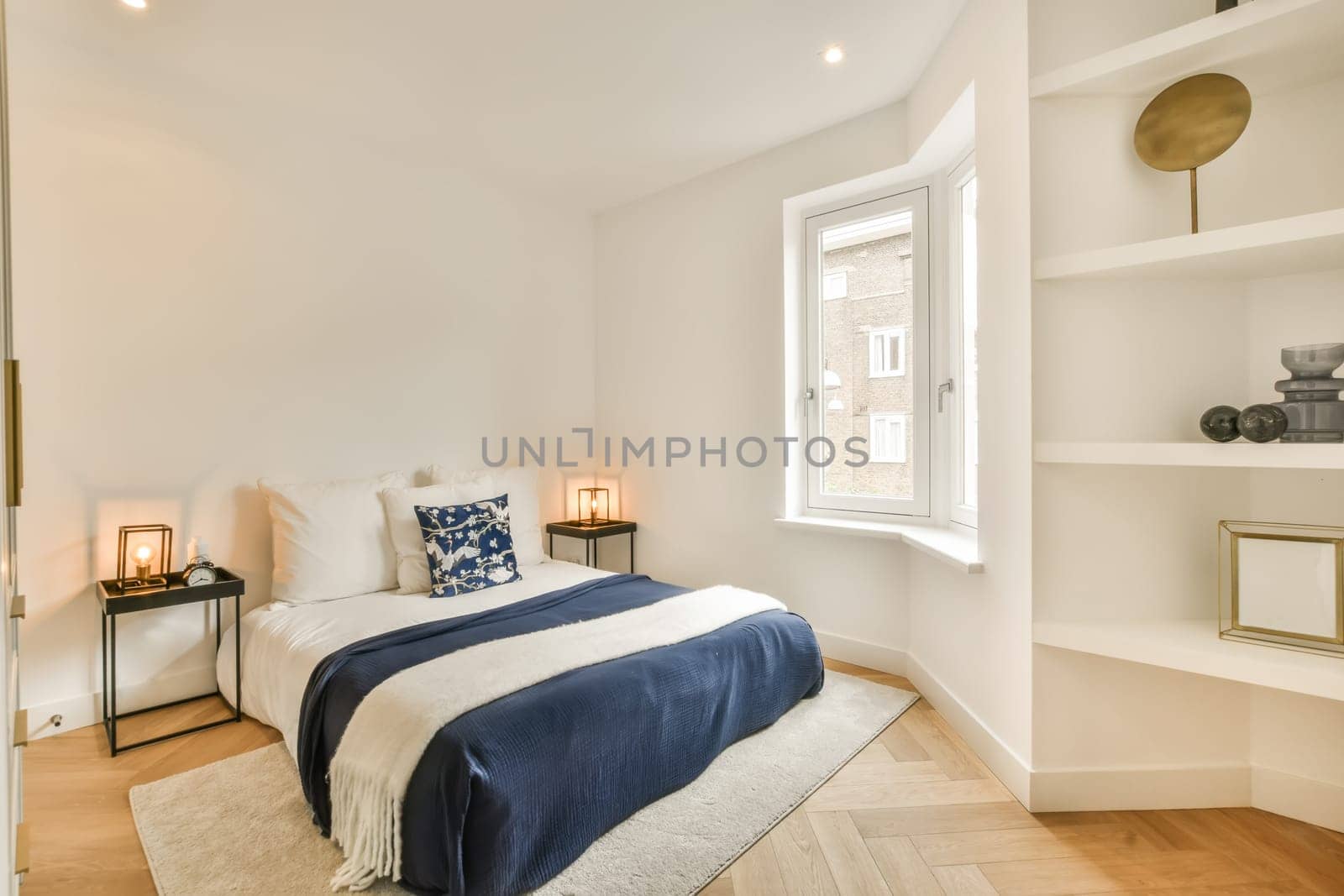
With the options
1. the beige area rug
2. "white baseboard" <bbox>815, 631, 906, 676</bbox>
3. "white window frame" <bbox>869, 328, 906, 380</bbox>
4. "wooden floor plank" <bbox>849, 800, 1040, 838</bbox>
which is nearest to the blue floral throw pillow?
the beige area rug

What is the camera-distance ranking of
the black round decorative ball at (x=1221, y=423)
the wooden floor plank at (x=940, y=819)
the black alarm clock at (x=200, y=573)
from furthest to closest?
the black alarm clock at (x=200, y=573) → the wooden floor plank at (x=940, y=819) → the black round decorative ball at (x=1221, y=423)

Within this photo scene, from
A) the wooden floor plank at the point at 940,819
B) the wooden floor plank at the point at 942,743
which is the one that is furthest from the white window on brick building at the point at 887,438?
the wooden floor plank at the point at 940,819

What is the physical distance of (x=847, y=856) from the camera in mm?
1835

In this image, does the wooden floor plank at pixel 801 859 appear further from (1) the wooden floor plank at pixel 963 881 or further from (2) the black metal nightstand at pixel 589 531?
(2) the black metal nightstand at pixel 589 531

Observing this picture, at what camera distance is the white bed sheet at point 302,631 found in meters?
2.30

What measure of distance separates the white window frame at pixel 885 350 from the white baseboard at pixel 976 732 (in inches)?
51.2

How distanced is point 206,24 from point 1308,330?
362 cm

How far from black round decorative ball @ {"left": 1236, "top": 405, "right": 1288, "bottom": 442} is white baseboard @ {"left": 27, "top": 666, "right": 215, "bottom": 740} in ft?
12.1

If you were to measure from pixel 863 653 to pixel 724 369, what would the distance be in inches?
62.9

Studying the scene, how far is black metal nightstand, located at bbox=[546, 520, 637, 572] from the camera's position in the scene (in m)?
3.91

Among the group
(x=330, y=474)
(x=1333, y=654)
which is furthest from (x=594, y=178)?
(x=1333, y=654)

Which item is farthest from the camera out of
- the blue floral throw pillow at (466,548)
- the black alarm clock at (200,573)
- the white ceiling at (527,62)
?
the blue floral throw pillow at (466,548)

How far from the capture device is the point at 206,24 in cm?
A: 241

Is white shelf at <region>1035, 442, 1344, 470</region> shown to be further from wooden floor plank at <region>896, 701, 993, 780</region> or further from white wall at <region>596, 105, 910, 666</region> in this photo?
white wall at <region>596, 105, 910, 666</region>
